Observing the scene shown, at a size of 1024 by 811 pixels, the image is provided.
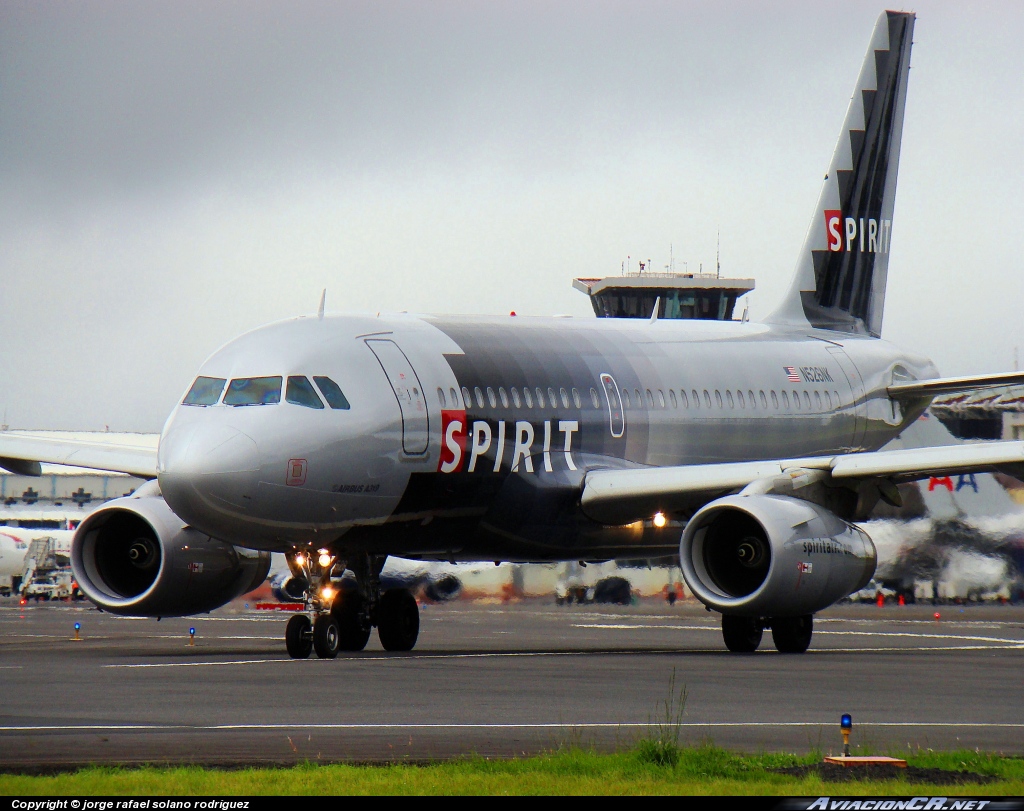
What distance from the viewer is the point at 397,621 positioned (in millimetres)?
25344

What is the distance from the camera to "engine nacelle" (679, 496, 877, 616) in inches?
885

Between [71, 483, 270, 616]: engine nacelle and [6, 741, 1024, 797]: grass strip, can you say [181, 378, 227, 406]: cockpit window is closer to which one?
[71, 483, 270, 616]: engine nacelle

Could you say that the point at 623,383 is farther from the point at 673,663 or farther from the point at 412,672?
the point at 412,672

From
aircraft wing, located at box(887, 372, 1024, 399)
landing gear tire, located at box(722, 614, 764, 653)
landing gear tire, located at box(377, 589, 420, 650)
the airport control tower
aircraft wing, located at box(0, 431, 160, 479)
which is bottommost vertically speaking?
landing gear tire, located at box(377, 589, 420, 650)

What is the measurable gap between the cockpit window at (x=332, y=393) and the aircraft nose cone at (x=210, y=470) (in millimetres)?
1392

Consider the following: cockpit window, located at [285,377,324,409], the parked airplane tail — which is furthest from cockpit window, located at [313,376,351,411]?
the parked airplane tail

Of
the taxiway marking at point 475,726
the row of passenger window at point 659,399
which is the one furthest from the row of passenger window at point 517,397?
the taxiway marking at point 475,726

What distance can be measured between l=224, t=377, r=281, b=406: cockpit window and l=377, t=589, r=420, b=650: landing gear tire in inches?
180

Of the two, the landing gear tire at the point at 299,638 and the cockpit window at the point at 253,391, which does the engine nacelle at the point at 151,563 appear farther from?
the cockpit window at the point at 253,391

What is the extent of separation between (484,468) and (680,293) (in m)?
33.6

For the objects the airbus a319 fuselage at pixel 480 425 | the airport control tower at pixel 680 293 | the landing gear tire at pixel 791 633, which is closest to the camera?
the airbus a319 fuselage at pixel 480 425

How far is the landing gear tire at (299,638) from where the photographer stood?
22500 mm

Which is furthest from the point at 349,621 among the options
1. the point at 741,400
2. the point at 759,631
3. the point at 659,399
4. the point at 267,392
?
the point at 741,400

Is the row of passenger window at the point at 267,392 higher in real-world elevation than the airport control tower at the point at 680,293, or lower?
lower
